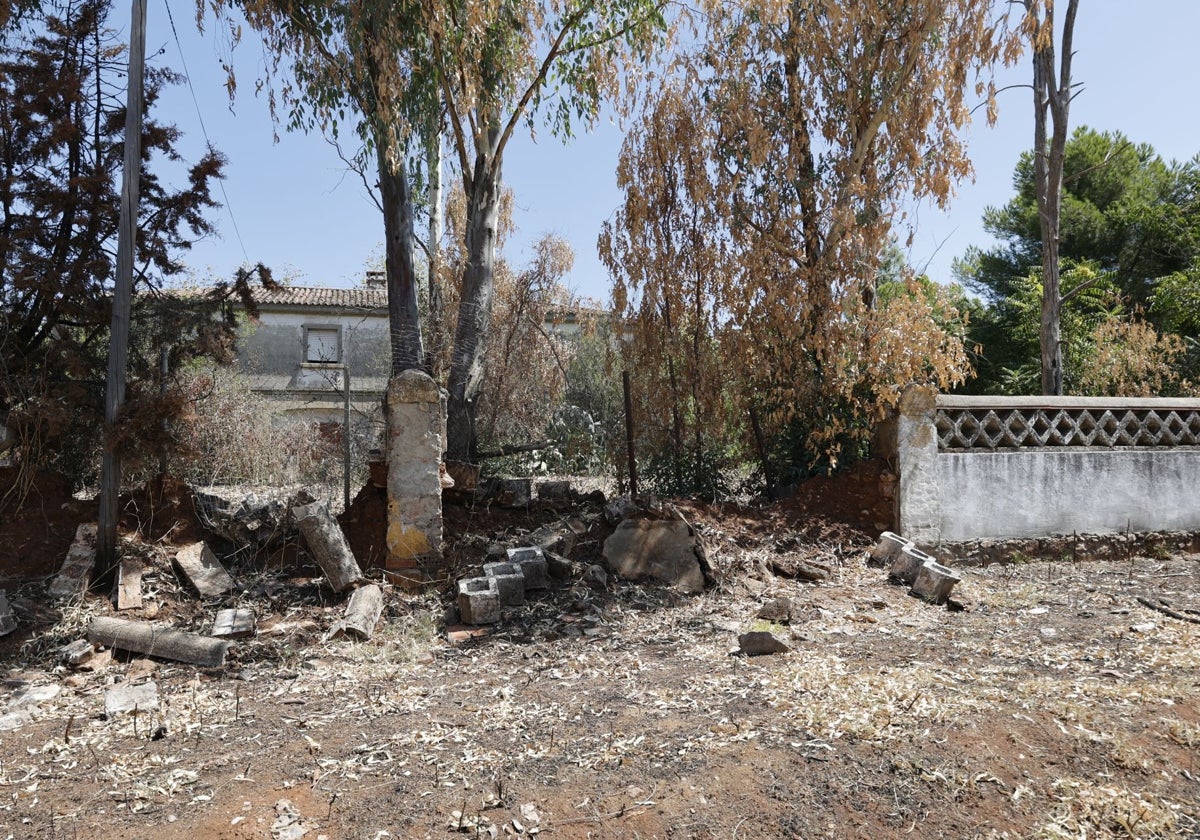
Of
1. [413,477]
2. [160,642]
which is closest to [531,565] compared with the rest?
[413,477]

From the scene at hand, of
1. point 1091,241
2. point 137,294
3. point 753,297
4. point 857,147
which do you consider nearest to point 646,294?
point 753,297

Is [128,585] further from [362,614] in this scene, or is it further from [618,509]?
[618,509]

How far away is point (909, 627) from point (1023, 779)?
8.48ft

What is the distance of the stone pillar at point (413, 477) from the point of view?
662 centimetres

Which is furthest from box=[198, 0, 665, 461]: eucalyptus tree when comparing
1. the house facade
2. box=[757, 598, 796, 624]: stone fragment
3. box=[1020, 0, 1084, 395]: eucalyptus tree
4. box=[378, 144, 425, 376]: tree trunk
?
the house facade

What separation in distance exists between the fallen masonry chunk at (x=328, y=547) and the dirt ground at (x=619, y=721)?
0.18m

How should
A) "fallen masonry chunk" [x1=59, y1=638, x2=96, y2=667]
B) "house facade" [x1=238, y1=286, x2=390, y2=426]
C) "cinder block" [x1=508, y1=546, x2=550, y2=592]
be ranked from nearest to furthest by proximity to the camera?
"fallen masonry chunk" [x1=59, y1=638, x2=96, y2=667], "cinder block" [x1=508, y1=546, x2=550, y2=592], "house facade" [x1=238, y1=286, x2=390, y2=426]

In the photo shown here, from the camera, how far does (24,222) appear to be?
6355 mm

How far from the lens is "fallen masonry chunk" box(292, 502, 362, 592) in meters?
6.29

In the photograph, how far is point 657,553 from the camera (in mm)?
6867

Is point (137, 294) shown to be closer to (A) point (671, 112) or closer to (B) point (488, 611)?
(B) point (488, 611)

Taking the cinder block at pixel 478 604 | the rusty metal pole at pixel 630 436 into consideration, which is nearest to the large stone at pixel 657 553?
the rusty metal pole at pixel 630 436

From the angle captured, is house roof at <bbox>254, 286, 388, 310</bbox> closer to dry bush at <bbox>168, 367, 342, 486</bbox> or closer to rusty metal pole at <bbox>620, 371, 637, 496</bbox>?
dry bush at <bbox>168, 367, 342, 486</bbox>

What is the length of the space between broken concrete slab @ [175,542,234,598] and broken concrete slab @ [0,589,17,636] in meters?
1.09
